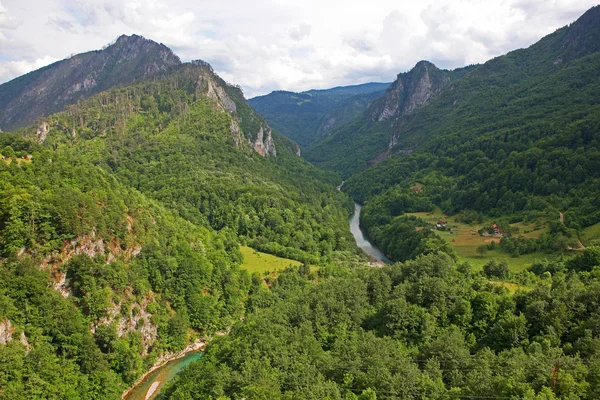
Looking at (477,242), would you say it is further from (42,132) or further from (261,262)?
(42,132)

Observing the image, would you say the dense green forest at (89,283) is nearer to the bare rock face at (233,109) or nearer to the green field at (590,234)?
the green field at (590,234)

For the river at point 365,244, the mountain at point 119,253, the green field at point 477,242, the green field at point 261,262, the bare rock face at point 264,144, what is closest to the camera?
the mountain at point 119,253

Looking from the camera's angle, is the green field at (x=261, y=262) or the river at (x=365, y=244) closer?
the green field at (x=261, y=262)

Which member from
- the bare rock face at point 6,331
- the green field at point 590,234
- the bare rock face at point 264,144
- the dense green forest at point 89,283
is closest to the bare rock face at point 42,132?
the dense green forest at point 89,283

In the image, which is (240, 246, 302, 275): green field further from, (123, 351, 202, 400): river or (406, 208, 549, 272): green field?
(406, 208, 549, 272): green field

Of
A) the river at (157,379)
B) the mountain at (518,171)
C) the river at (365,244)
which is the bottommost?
the river at (157,379)

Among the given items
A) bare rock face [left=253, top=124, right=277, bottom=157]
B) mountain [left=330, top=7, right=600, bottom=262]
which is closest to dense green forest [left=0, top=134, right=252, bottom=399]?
mountain [left=330, top=7, right=600, bottom=262]
